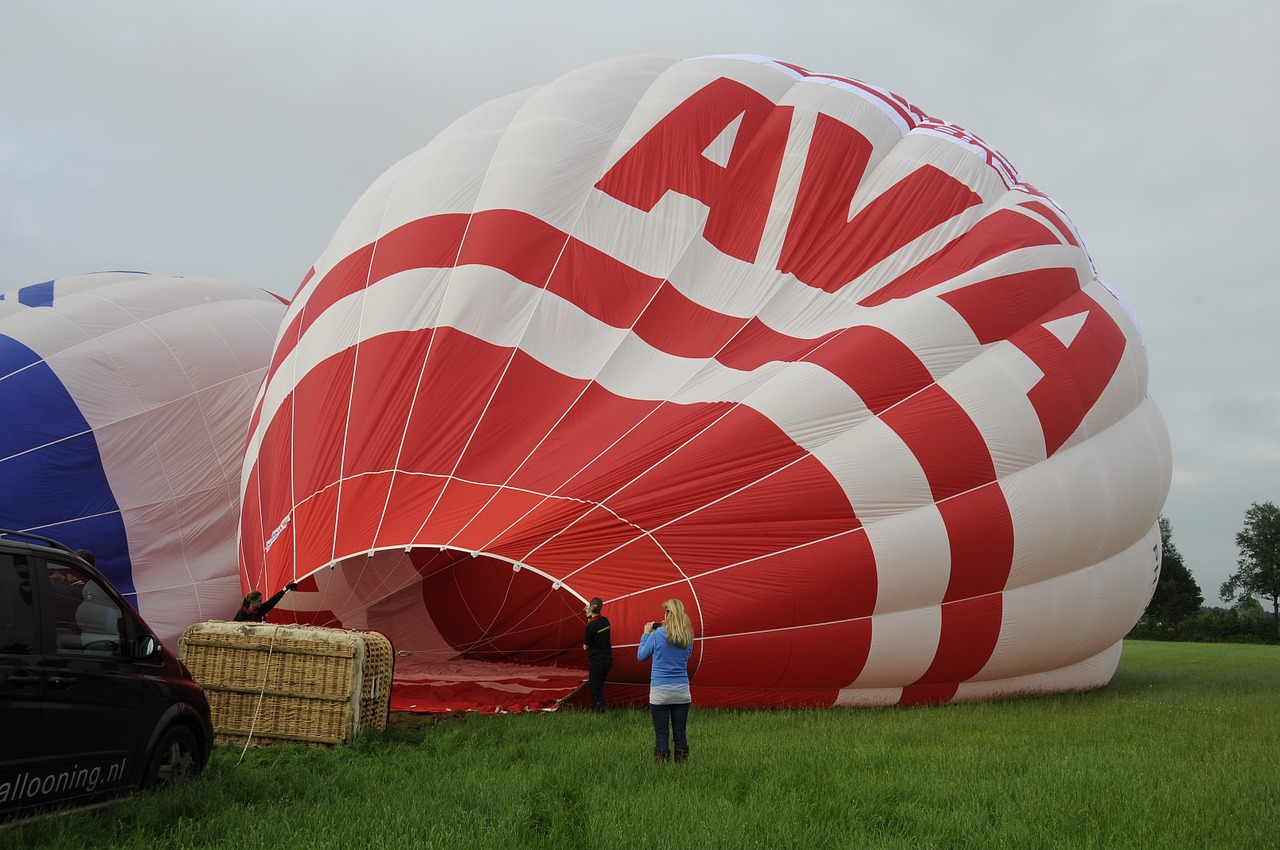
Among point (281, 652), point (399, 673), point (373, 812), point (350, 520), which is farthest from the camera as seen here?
point (399, 673)

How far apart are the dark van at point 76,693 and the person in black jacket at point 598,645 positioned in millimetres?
2533

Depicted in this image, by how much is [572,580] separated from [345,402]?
231 cm

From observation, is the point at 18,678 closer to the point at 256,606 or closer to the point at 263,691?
the point at 263,691

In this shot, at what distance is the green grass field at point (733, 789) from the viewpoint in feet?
12.0

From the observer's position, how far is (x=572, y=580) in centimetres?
653

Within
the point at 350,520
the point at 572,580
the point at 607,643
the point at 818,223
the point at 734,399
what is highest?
the point at 818,223

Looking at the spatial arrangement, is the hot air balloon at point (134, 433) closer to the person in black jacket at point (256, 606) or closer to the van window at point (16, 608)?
the person in black jacket at point (256, 606)

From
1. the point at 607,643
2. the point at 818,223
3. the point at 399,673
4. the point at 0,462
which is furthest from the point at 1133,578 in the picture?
the point at 0,462

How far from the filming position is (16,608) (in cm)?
376

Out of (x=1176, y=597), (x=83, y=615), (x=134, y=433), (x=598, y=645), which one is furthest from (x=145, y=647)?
(x=1176, y=597)

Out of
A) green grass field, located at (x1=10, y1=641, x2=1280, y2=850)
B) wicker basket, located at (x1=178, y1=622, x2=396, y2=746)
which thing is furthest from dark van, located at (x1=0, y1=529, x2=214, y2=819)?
wicker basket, located at (x1=178, y1=622, x2=396, y2=746)

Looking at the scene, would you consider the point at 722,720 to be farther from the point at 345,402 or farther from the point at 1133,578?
the point at 1133,578

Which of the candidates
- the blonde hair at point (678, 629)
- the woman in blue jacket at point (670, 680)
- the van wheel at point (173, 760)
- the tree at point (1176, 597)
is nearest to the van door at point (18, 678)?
the van wheel at point (173, 760)

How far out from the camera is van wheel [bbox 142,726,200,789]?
4301mm
